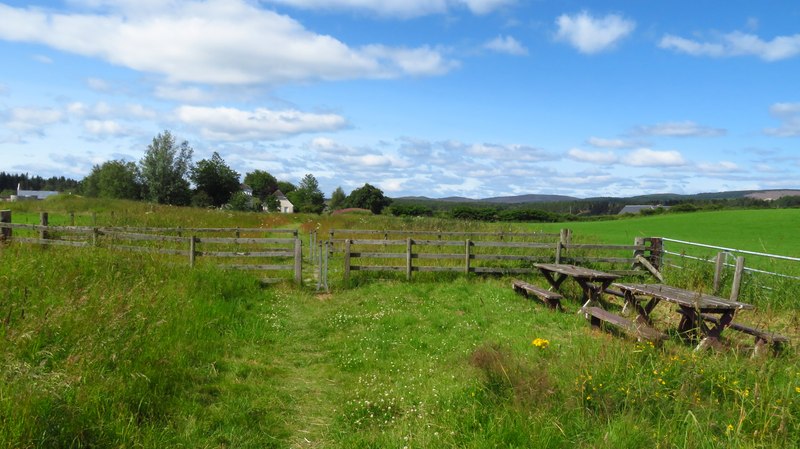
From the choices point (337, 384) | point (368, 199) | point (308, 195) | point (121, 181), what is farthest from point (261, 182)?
point (337, 384)

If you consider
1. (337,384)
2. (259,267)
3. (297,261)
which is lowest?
(337,384)

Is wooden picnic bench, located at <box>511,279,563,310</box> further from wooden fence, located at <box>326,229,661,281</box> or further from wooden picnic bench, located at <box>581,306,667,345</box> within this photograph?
wooden fence, located at <box>326,229,661,281</box>

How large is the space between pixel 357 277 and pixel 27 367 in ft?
29.1

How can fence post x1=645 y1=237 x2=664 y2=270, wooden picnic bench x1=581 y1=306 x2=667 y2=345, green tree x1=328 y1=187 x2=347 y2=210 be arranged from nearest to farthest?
wooden picnic bench x1=581 y1=306 x2=667 y2=345 < fence post x1=645 y1=237 x2=664 y2=270 < green tree x1=328 y1=187 x2=347 y2=210

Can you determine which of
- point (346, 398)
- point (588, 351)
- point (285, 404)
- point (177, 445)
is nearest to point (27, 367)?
point (177, 445)

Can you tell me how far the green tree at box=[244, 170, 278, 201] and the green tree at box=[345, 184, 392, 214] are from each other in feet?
114

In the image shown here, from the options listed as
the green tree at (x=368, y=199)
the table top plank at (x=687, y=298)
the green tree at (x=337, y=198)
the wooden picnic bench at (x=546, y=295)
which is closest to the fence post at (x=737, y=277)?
the table top plank at (x=687, y=298)

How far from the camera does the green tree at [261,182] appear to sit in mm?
125312

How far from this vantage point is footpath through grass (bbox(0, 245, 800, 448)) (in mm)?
3639

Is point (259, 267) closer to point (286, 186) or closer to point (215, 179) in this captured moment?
point (215, 179)

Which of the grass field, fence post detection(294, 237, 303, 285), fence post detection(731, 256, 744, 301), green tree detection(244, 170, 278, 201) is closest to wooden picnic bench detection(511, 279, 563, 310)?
the grass field

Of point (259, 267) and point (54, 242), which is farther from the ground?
point (54, 242)

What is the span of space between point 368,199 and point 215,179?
96.1 ft

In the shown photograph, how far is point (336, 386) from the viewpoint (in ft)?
18.2
